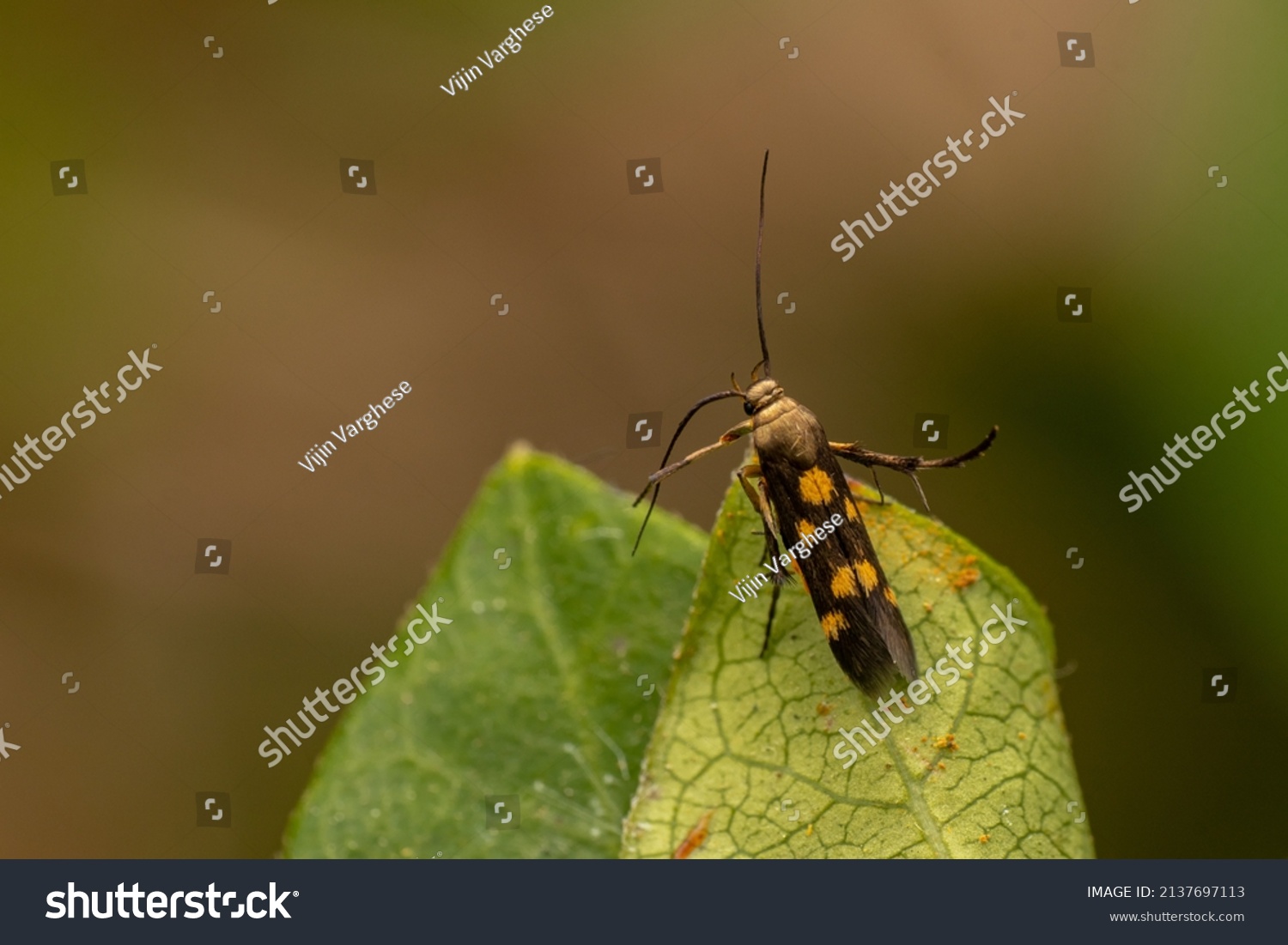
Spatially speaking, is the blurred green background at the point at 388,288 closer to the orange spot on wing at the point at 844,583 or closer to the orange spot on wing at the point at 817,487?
the orange spot on wing at the point at 817,487

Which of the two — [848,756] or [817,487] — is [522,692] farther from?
[817,487]

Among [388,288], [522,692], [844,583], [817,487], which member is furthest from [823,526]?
[388,288]

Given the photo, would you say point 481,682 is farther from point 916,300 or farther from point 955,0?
point 955,0

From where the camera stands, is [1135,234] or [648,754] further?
[1135,234]

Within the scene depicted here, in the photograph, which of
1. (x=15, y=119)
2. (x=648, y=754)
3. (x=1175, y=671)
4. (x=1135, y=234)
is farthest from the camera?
(x=15, y=119)

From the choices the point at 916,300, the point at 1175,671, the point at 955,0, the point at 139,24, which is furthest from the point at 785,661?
the point at 139,24

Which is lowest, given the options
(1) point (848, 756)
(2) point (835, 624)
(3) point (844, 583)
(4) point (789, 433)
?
(1) point (848, 756)
